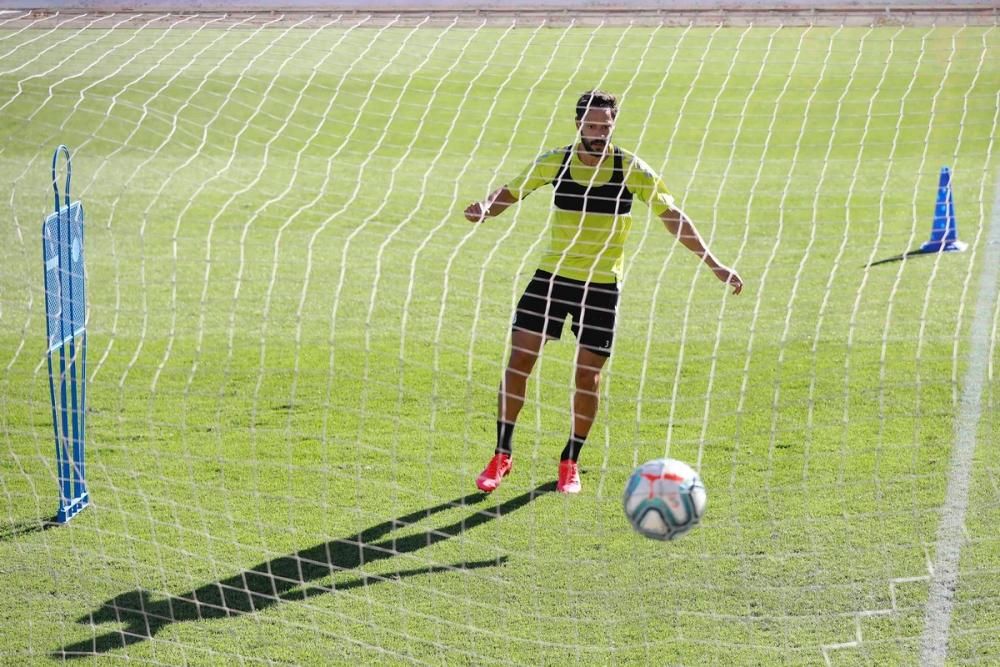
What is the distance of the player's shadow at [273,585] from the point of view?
4.89m

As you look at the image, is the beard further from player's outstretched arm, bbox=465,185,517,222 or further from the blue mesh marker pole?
the blue mesh marker pole

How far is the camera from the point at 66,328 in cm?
573

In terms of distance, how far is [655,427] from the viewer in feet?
22.1

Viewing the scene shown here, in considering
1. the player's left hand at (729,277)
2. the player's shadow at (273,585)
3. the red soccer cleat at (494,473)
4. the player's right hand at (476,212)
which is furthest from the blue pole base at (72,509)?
the player's left hand at (729,277)

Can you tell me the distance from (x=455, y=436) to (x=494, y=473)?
2.40ft

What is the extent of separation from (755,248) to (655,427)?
3.67 metres

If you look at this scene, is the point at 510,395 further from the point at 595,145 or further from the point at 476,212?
the point at 595,145

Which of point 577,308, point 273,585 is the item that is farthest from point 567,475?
point 273,585

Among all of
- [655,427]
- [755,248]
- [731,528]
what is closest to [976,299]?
[755,248]

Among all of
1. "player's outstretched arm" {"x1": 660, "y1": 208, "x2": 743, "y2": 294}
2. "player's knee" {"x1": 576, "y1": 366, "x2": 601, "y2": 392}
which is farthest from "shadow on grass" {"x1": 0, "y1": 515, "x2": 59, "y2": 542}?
"player's outstretched arm" {"x1": 660, "y1": 208, "x2": 743, "y2": 294}

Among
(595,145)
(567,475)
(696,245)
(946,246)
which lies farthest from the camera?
(946,246)

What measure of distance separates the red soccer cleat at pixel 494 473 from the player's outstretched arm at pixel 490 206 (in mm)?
1175

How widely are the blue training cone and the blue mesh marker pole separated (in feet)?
20.7

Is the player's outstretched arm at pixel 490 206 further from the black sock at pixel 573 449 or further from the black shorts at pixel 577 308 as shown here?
the black sock at pixel 573 449
